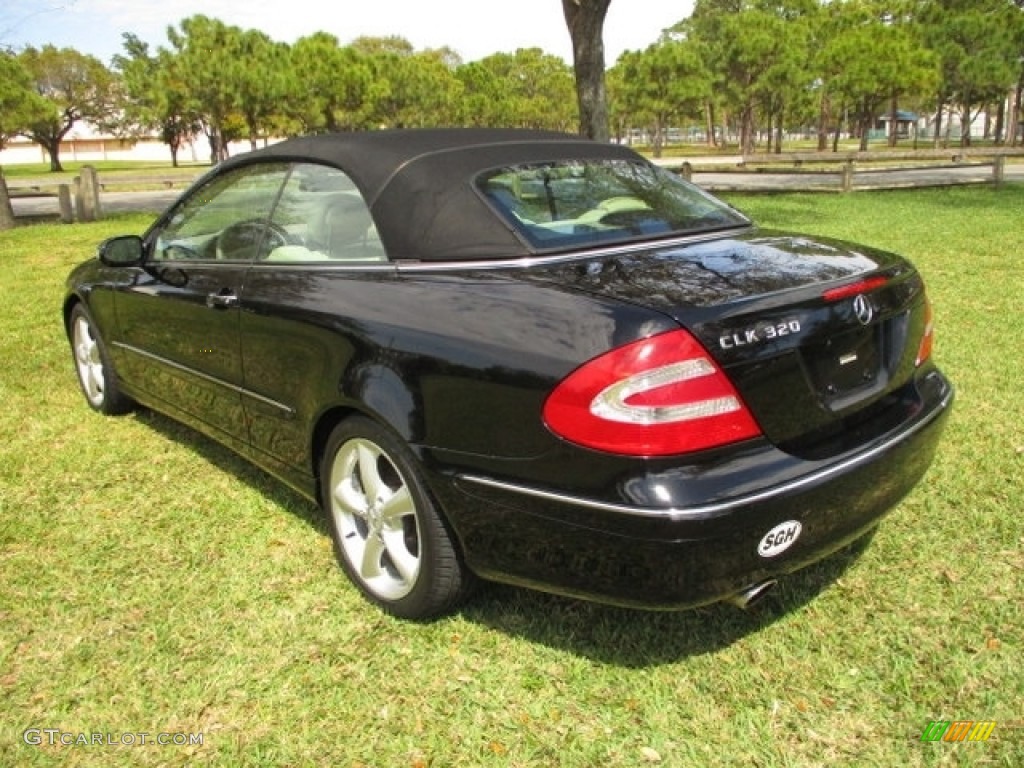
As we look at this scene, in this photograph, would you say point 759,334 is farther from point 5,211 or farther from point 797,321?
point 5,211

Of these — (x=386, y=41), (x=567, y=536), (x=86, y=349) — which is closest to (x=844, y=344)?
(x=567, y=536)

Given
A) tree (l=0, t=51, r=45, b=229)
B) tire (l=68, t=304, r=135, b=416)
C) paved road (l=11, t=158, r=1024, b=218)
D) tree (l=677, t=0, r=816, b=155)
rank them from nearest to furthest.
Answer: tire (l=68, t=304, r=135, b=416) → paved road (l=11, t=158, r=1024, b=218) → tree (l=0, t=51, r=45, b=229) → tree (l=677, t=0, r=816, b=155)

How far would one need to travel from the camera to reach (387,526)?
280 centimetres

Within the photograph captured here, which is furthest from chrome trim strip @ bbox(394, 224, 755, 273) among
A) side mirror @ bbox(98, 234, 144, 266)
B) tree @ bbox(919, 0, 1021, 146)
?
tree @ bbox(919, 0, 1021, 146)

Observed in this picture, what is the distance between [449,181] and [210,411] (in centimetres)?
155

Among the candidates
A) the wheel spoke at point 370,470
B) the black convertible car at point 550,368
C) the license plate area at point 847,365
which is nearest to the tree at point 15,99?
the black convertible car at point 550,368

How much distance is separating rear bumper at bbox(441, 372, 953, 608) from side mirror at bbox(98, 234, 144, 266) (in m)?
2.35

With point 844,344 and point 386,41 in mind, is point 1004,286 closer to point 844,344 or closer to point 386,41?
point 844,344

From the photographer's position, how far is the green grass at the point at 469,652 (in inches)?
90.5

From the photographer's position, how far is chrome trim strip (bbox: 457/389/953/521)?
207 cm

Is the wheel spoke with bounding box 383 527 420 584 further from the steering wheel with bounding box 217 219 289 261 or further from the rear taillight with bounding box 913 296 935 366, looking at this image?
the rear taillight with bounding box 913 296 935 366

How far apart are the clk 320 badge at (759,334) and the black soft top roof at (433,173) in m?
0.75

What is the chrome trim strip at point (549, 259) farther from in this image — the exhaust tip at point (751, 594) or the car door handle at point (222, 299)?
the exhaust tip at point (751, 594)

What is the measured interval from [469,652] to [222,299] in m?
1.65
